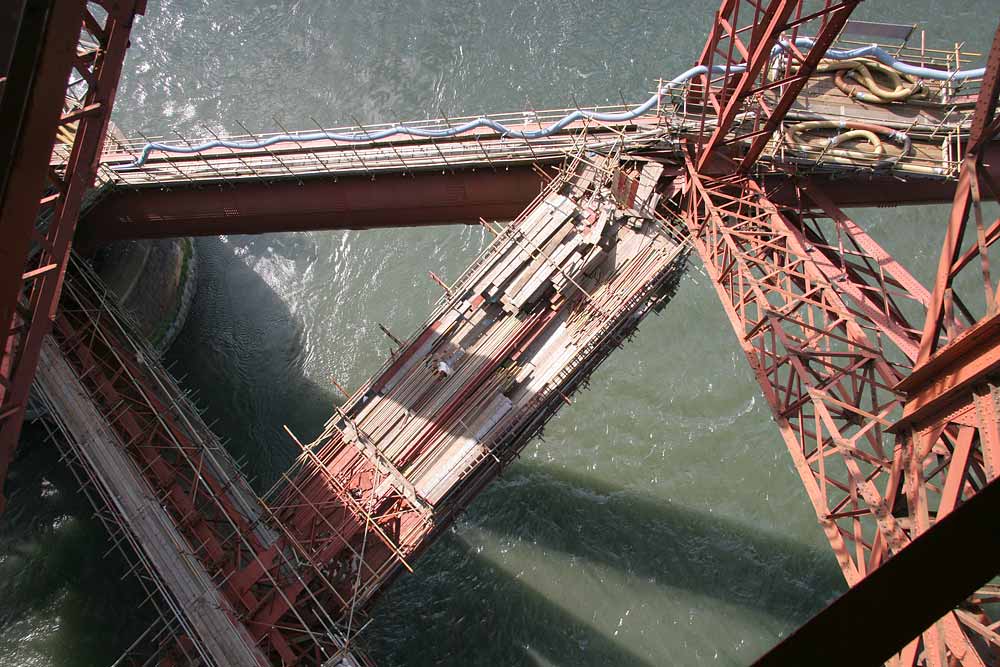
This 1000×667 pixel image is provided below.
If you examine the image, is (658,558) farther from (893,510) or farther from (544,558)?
(893,510)

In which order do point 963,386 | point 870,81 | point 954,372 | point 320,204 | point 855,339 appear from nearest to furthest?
point 963,386 → point 954,372 → point 855,339 → point 870,81 → point 320,204

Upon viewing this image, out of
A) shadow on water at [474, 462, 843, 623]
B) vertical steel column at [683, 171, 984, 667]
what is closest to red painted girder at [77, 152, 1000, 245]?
vertical steel column at [683, 171, 984, 667]

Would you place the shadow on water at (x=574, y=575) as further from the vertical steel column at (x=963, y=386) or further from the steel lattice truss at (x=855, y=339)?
the vertical steel column at (x=963, y=386)

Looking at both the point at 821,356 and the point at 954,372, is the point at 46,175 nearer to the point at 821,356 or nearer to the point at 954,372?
the point at 954,372

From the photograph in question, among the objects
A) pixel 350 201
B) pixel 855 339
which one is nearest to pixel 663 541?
pixel 855 339

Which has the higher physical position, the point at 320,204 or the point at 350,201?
the point at 320,204

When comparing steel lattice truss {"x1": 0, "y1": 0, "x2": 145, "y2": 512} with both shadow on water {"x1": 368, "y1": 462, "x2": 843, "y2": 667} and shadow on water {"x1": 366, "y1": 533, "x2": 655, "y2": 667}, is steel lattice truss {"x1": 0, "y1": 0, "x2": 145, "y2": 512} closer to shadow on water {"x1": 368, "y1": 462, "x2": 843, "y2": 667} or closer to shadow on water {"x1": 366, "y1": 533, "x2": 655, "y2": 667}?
shadow on water {"x1": 366, "y1": 533, "x2": 655, "y2": 667}
